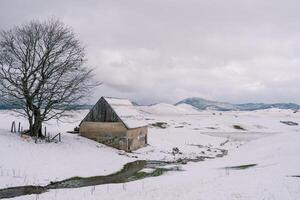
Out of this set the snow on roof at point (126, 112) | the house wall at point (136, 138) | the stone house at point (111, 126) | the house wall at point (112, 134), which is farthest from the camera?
the snow on roof at point (126, 112)

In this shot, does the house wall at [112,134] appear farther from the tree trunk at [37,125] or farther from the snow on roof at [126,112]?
the tree trunk at [37,125]

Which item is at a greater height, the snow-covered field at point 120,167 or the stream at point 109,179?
the snow-covered field at point 120,167

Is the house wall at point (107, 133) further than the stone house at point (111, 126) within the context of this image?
No

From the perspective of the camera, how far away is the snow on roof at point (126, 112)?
44.6 m

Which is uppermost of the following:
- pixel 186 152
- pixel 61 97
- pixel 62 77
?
pixel 62 77

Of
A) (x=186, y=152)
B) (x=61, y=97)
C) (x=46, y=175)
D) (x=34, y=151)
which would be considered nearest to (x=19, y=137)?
(x=34, y=151)

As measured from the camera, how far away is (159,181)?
936 inches

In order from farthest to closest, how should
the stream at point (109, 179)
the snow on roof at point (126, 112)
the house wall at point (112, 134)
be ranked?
the snow on roof at point (126, 112) → the house wall at point (112, 134) → the stream at point (109, 179)

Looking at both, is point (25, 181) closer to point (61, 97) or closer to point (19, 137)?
point (19, 137)

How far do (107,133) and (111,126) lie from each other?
1.08 meters

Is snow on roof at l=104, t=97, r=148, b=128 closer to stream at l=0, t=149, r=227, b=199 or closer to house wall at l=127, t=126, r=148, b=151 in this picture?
house wall at l=127, t=126, r=148, b=151

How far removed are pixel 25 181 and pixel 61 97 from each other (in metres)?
16.1

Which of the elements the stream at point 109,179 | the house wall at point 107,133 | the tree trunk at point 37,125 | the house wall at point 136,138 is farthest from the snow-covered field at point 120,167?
the tree trunk at point 37,125

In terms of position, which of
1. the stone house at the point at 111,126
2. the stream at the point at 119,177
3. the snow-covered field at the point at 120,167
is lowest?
the stream at the point at 119,177
